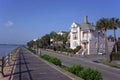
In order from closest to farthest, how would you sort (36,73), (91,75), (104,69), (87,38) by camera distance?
(91,75) < (36,73) < (104,69) < (87,38)

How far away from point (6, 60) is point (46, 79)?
12778mm

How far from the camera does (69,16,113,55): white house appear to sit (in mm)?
79812

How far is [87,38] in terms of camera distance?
81.0m

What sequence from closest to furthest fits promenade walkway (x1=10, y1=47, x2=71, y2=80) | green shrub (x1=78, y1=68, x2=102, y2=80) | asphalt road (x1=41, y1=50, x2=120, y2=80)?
green shrub (x1=78, y1=68, x2=102, y2=80) → promenade walkway (x1=10, y1=47, x2=71, y2=80) → asphalt road (x1=41, y1=50, x2=120, y2=80)

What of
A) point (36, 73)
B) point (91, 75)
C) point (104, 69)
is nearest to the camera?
point (91, 75)

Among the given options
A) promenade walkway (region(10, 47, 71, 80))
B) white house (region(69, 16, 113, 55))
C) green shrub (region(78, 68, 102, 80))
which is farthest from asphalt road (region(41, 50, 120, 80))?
white house (region(69, 16, 113, 55))

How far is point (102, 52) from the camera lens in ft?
277

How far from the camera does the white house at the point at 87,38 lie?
262ft

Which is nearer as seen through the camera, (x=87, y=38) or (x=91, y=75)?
(x=91, y=75)

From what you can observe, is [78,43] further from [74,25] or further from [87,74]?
[87,74]

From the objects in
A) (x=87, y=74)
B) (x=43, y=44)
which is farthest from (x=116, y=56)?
(x=43, y=44)

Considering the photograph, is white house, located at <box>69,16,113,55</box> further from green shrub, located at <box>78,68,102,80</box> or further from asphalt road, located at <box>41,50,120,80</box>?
green shrub, located at <box>78,68,102,80</box>

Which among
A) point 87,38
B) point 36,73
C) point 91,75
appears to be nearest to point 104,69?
point 36,73

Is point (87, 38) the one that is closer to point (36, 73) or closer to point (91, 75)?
point (36, 73)
